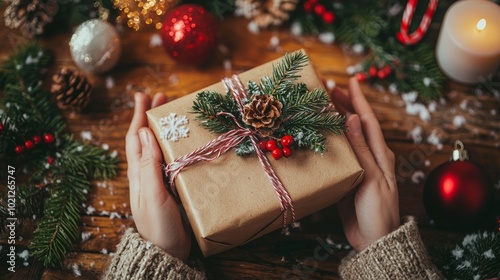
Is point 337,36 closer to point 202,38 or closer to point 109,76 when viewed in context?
point 202,38

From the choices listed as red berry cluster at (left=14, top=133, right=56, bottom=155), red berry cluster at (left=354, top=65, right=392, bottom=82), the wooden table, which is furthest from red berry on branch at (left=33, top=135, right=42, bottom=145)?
red berry cluster at (left=354, top=65, right=392, bottom=82)

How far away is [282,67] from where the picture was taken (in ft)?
3.87

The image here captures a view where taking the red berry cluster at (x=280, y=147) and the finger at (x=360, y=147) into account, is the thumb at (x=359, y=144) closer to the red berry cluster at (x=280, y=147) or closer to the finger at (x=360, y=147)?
the finger at (x=360, y=147)

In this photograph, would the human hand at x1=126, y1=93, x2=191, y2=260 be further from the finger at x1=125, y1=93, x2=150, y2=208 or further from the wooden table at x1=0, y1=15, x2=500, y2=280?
the wooden table at x1=0, y1=15, x2=500, y2=280

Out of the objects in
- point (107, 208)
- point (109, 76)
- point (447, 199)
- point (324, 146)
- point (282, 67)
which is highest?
point (282, 67)

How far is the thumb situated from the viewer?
1271 mm

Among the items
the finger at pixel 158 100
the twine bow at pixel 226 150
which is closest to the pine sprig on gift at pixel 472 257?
the twine bow at pixel 226 150

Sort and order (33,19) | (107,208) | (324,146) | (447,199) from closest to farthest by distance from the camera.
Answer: (324,146), (447,199), (107,208), (33,19)

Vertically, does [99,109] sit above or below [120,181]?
above

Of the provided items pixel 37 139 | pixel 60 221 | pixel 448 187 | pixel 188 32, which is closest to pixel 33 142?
pixel 37 139

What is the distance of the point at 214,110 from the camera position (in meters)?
1.16

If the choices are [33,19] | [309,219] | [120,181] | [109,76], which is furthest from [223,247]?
[33,19]

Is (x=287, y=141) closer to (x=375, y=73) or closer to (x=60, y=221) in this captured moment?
(x=375, y=73)

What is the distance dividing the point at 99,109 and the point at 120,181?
0.27 m
